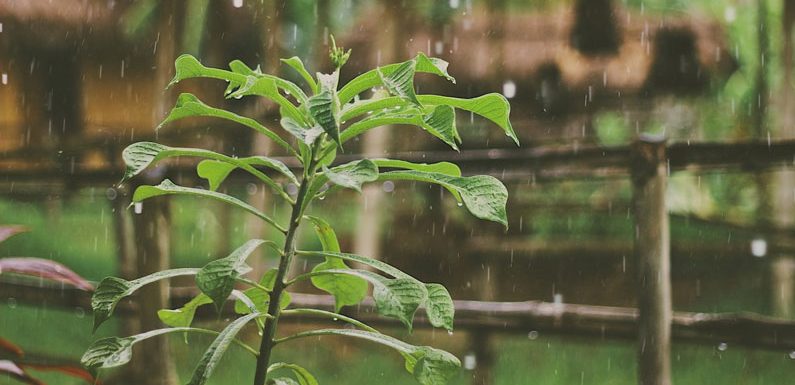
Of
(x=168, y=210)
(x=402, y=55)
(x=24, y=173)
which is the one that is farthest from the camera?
(x=402, y=55)

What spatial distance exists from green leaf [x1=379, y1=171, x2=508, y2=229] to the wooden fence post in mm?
1103

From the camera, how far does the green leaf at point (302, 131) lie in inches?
26.7

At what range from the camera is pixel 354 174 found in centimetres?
67

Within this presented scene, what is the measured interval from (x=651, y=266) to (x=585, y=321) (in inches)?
7.6

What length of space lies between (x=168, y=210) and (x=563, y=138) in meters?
5.74

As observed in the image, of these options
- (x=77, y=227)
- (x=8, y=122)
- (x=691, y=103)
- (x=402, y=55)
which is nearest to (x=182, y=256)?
(x=77, y=227)

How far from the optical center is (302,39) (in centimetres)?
810

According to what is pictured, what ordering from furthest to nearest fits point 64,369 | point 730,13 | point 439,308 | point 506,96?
point 730,13, point 506,96, point 64,369, point 439,308

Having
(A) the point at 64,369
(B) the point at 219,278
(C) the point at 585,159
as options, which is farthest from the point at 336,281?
(C) the point at 585,159

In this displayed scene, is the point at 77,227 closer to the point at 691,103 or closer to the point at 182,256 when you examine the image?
the point at 182,256

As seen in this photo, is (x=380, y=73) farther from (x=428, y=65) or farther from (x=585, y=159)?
(x=585, y=159)

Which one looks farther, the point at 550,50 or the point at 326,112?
the point at 550,50

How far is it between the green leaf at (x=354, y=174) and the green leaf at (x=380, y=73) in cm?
8

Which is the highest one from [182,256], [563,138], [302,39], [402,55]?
[302,39]
